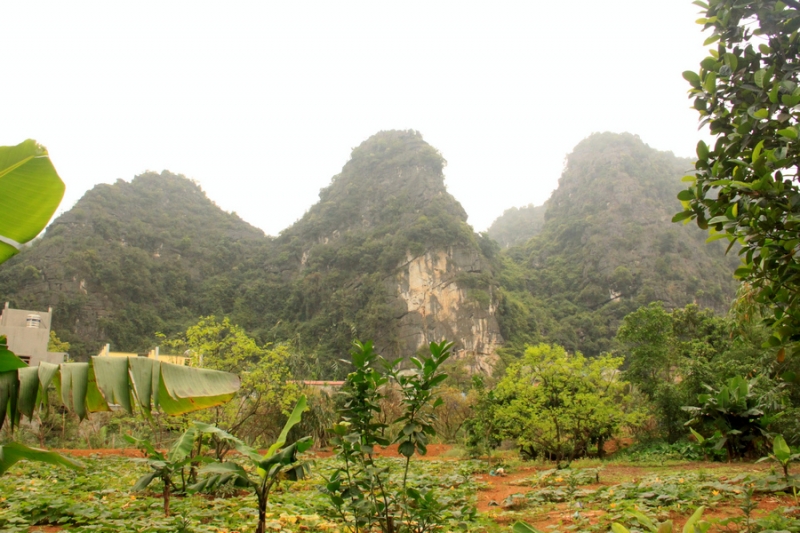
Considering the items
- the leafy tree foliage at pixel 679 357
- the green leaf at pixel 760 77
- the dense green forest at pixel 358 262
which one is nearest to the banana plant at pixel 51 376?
the green leaf at pixel 760 77

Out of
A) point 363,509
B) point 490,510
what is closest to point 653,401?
point 490,510

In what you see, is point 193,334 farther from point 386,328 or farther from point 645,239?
point 645,239

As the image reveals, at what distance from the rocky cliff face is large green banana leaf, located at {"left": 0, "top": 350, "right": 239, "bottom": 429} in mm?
43752

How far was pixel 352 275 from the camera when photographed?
58.7 m

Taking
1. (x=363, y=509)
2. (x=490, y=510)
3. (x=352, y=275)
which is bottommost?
(x=490, y=510)

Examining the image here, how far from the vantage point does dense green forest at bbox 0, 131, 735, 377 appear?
5003 cm

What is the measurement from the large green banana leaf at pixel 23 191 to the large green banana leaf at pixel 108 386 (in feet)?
2.77

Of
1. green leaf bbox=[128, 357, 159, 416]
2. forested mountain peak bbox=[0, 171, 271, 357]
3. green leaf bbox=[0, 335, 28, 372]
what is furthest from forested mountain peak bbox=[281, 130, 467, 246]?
green leaf bbox=[0, 335, 28, 372]

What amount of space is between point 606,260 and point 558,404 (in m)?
56.8

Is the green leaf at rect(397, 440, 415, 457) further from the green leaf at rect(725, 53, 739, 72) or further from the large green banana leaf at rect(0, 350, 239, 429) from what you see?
the green leaf at rect(725, 53, 739, 72)

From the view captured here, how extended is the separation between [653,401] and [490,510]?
1105 centimetres

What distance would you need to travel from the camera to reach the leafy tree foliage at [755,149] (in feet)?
9.82

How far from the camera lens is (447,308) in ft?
168

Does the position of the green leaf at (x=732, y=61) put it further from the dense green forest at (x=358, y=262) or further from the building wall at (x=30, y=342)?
the dense green forest at (x=358, y=262)
